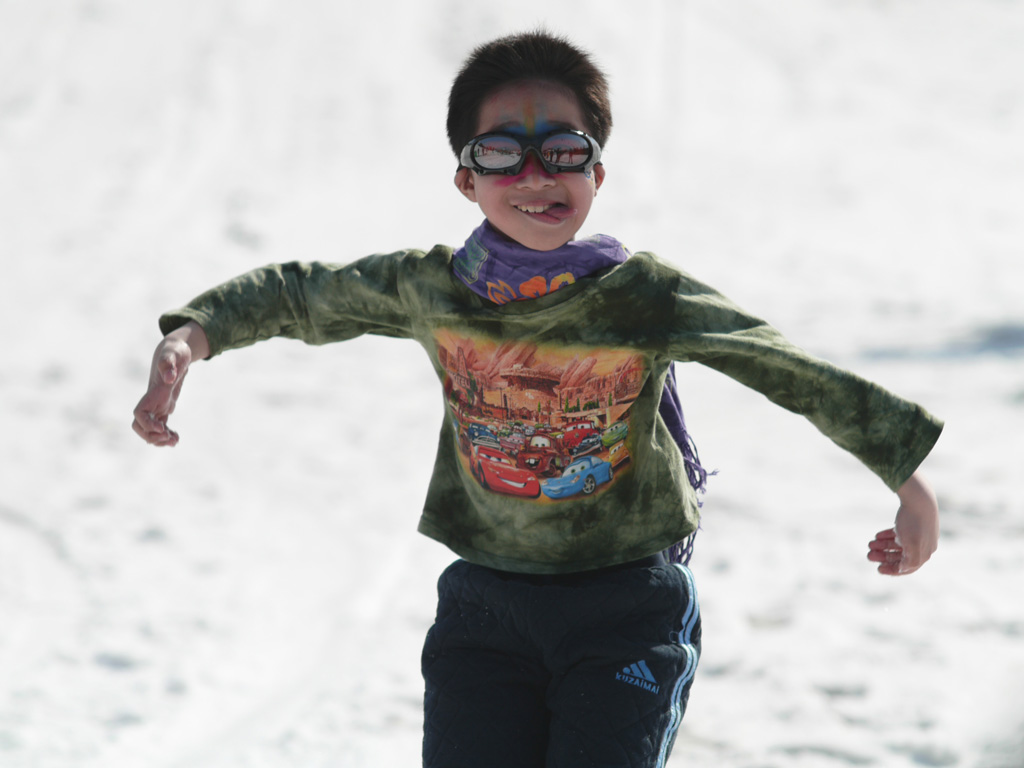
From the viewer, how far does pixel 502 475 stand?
179 centimetres

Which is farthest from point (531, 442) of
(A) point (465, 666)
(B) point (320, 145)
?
(B) point (320, 145)

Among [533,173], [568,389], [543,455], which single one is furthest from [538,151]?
[543,455]

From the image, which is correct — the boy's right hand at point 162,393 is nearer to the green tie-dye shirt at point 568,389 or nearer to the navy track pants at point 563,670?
the green tie-dye shirt at point 568,389

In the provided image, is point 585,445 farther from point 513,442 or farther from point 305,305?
point 305,305

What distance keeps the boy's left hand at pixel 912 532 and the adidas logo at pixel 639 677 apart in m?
0.37

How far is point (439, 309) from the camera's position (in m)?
1.79

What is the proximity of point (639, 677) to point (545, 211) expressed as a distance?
0.72 meters

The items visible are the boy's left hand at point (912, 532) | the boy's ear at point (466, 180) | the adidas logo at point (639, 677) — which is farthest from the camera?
the boy's ear at point (466, 180)

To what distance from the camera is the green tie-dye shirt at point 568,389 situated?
1655mm

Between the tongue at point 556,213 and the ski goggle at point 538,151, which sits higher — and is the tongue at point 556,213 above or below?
below

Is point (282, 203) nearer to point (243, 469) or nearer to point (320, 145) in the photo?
point (320, 145)

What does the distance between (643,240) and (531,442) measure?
481 centimetres

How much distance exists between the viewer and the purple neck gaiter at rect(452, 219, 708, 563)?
170 cm

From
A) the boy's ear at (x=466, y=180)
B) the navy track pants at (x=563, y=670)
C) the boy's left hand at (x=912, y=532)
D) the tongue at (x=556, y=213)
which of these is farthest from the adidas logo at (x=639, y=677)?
the boy's ear at (x=466, y=180)
